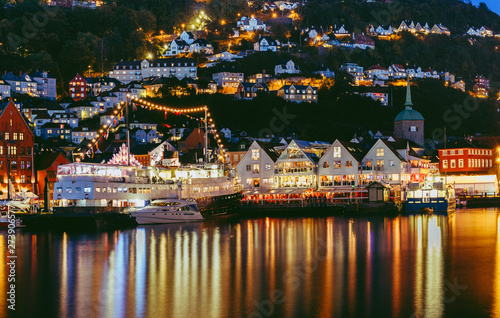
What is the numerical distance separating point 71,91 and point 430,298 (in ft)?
381

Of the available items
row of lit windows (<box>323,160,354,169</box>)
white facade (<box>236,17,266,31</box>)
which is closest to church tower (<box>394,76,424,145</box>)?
row of lit windows (<box>323,160,354,169</box>)

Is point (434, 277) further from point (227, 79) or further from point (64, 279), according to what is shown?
point (227, 79)

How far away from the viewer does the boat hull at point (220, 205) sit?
59.7 m

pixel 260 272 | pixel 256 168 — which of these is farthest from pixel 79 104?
pixel 260 272

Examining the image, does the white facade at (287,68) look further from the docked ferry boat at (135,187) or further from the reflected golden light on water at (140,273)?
the reflected golden light on water at (140,273)

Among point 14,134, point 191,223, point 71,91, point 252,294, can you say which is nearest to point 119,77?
point 71,91

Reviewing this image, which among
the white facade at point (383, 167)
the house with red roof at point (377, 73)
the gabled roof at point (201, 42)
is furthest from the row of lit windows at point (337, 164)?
the house with red roof at point (377, 73)

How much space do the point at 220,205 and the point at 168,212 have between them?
29.6 ft

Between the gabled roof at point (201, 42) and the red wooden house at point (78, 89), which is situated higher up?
the gabled roof at point (201, 42)

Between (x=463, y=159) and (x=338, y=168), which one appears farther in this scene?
(x=463, y=159)

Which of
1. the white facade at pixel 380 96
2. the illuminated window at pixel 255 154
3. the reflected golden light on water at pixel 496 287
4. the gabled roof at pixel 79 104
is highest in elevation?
the white facade at pixel 380 96

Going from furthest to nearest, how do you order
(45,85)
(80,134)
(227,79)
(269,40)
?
(269,40), (227,79), (45,85), (80,134)

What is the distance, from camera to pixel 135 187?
181ft

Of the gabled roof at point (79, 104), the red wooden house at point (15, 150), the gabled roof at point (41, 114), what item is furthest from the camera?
the gabled roof at point (79, 104)
